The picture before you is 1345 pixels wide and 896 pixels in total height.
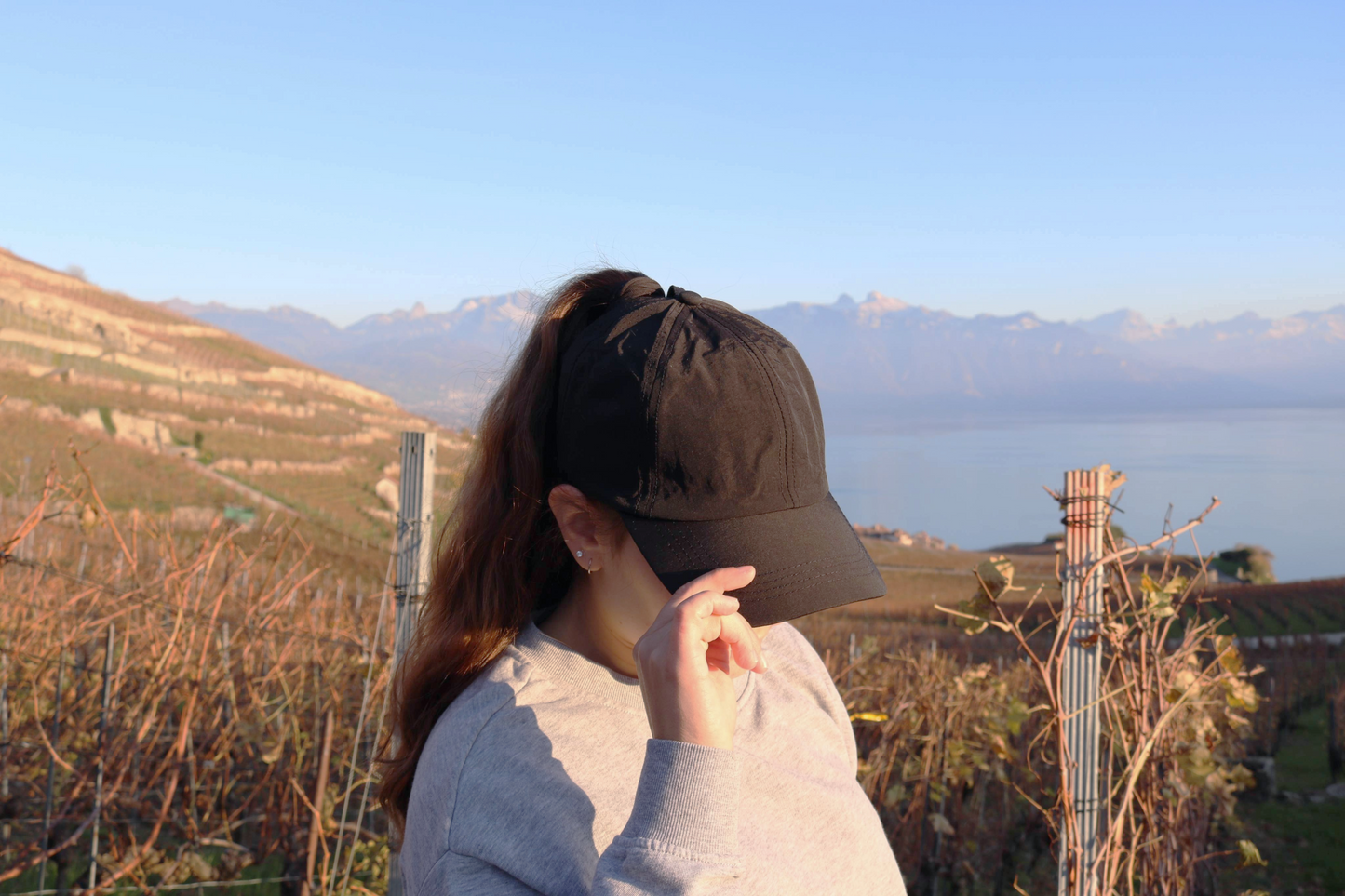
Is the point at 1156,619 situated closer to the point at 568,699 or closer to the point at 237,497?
the point at 568,699

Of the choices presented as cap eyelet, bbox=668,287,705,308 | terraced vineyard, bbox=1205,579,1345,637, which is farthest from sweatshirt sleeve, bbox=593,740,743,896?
terraced vineyard, bbox=1205,579,1345,637

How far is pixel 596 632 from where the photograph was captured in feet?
3.28

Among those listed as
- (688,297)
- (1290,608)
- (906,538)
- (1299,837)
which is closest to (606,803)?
(688,297)

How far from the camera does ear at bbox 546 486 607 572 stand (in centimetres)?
95

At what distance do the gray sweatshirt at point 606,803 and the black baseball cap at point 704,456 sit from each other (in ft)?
0.59

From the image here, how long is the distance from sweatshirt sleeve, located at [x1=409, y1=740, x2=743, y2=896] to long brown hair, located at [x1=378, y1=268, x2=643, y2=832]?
24 centimetres

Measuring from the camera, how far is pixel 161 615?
160 inches

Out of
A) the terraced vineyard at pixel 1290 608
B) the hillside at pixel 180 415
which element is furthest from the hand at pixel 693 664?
the terraced vineyard at pixel 1290 608

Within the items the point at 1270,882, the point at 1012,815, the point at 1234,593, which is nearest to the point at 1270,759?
the point at 1270,882

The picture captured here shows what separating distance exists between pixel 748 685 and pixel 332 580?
1539 centimetres

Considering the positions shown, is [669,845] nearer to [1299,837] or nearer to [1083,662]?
[1083,662]

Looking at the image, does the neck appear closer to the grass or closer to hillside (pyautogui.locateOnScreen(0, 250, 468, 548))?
the grass

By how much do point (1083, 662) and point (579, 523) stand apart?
1.61 meters

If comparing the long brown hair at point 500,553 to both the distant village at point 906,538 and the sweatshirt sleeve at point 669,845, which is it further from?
the distant village at point 906,538
